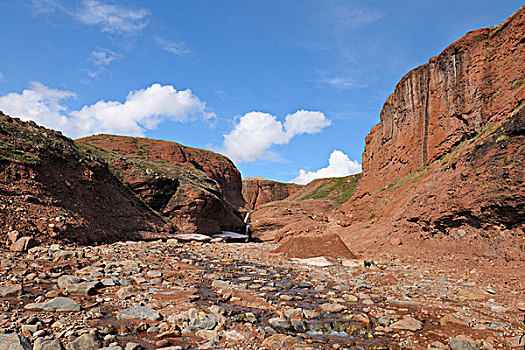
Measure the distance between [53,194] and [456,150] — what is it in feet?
67.1

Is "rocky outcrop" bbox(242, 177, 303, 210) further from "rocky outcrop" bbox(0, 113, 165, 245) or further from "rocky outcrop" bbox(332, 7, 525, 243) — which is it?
"rocky outcrop" bbox(0, 113, 165, 245)

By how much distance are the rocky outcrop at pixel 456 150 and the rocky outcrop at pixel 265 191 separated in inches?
3402

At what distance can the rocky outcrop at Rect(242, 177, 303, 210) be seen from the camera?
110 m

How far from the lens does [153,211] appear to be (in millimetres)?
24922

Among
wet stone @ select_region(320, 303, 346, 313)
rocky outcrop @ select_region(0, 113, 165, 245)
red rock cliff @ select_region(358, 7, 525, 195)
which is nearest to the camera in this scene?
wet stone @ select_region(320, 303, 346, 313)

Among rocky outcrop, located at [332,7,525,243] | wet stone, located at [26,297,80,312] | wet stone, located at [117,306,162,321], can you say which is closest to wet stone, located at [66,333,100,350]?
wet stone, located at [117,306,162,321]

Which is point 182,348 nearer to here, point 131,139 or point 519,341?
point 519,341

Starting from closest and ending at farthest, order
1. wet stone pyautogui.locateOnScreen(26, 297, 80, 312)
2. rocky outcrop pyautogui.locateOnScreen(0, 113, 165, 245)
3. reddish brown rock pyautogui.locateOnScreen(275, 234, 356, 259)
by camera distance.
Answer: wet stone pyautogui.locateOnScreen(26, 297, 80, 312) < rocky outcrop pyautogui.locateOnScreen(0, 113, 165, 245) < reddish brown rock pyautogui.locateOnScreen(275, 234, 356, 259)

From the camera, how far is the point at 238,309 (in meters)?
5.68

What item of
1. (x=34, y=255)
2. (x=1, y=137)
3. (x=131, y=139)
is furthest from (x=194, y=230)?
(x=131, y=139)

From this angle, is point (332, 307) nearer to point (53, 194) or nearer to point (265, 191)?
point (53, 194)

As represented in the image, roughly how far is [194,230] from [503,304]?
23686mm

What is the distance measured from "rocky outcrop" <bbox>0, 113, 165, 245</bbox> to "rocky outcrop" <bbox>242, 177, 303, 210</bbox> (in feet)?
291

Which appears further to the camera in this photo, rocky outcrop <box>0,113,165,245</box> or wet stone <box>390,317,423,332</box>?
rocky outcrop <box>0,113,165,245</box>
